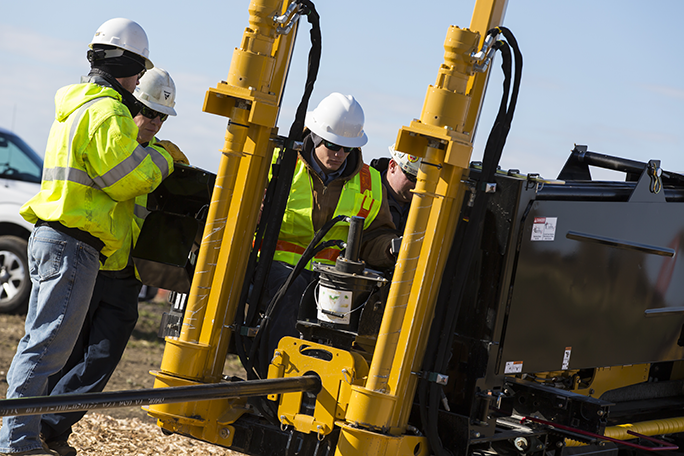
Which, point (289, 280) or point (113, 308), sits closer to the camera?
point (289, 280)

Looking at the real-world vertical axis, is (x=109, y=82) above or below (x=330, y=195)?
above

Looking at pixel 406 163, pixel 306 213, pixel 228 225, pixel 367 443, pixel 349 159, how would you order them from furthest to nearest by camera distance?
1. pixel 406 163
2. pixel 349 159
3. pixel 306 213
4. pixel 228 225
5. pixel 367 443

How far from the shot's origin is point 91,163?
373 cm

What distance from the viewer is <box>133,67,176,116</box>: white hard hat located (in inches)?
182

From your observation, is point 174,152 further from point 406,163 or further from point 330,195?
point 406,163

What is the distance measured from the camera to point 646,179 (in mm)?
4316

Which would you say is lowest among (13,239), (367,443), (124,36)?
(13,239)

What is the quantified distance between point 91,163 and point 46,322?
799 millimetres

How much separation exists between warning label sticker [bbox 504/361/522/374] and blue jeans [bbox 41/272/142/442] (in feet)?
7.18

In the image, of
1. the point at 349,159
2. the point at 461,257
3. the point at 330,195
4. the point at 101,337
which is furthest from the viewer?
the point at 101,337

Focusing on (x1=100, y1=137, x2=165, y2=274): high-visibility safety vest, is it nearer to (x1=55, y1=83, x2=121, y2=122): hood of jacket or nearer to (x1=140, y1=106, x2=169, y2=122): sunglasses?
(x1=140, y1=106, x2=169, y2=122): sunglasses

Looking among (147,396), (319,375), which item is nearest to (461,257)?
(319,375)

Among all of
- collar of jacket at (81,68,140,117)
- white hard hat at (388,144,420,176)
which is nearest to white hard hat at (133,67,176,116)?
collar of jacket at (81,68,140,117)

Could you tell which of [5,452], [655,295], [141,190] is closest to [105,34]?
[141,190]
